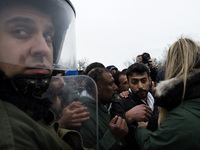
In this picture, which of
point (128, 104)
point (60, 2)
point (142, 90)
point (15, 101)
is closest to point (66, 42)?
point (60, 2)

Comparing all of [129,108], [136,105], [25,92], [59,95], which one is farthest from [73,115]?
[136,105]

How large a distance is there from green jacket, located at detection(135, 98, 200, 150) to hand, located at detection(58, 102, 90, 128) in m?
0.69

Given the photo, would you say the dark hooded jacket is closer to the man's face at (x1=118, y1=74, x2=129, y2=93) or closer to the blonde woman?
the blonde woman

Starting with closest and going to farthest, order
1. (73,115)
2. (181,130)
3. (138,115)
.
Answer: (73,115) → (181,130) → (138,115)

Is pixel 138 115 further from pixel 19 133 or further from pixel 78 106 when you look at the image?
pixel 19 133

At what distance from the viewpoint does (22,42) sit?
30.0 inches

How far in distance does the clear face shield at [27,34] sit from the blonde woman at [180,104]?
1.02 meters

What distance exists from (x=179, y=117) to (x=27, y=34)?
3.92 ft

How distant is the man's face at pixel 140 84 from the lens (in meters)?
2.48

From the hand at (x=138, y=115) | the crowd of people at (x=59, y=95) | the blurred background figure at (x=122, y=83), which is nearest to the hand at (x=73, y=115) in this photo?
the crowd of people at (x=59, y=95)

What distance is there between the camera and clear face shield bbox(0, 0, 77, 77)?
0.73m

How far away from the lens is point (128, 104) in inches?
87.2

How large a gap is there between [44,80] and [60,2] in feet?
1.58

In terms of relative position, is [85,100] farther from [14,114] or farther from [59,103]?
[14,114]
